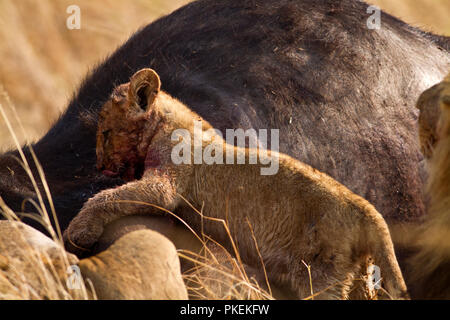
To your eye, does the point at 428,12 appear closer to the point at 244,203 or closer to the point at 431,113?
the point at 431,113

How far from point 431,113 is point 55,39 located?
8.13 metres

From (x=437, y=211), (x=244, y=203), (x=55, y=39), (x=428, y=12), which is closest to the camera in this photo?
(x=244, y=203)

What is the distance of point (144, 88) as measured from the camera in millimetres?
3561

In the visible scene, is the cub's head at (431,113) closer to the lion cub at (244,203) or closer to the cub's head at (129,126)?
the lion cub at (244,203)

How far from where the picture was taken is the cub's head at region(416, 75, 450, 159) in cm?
304

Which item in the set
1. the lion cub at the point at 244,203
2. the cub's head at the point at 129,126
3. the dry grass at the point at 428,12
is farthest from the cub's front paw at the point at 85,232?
the dry grass at the point at 428,12

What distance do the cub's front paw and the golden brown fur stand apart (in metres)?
1.35

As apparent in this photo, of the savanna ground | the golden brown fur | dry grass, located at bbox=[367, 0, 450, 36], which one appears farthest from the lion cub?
dry grass, located at bbox=[367, 0, 450, 36]

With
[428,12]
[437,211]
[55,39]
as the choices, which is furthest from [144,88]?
[428,12]

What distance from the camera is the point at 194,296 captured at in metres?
3.18

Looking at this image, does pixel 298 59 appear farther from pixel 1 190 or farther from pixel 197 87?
pixel 1 190

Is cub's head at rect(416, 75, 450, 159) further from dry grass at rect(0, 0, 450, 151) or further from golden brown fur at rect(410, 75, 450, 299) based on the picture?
dry grass at rect(0, 0, 450, 151)

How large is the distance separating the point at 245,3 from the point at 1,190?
172 centimetres
